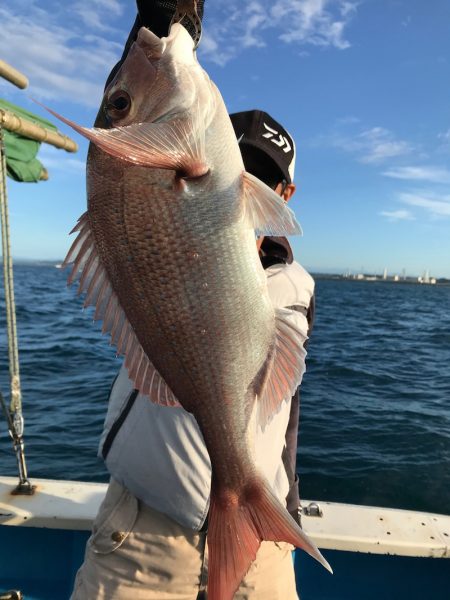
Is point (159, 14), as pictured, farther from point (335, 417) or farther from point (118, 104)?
point (335, 417)

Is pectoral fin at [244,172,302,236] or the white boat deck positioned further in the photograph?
the white boat deck

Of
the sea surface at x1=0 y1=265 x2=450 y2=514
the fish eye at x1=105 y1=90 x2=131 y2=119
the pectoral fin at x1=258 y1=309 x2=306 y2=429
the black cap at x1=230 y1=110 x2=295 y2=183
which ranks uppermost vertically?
the black cap at x1=230 y1=110 x2=295 y2=183

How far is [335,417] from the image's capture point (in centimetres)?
910

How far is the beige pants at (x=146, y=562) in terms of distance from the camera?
2037 mm

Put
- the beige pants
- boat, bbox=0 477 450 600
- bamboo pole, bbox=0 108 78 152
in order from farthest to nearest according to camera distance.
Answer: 1. bamboo pole, bbox=0 108 78 152
2. boat, bbox=0 477 450 600
3. the beige pants

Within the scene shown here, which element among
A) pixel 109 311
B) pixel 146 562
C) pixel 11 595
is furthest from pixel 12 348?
pixel 109 311

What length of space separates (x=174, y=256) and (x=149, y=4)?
1.07m

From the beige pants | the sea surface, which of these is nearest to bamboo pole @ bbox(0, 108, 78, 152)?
the sea surface

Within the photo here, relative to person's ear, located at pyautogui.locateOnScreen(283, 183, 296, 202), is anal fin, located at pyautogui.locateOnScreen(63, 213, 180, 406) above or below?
below

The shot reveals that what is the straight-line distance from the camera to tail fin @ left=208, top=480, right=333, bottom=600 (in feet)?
5.24

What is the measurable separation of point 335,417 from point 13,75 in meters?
7.86

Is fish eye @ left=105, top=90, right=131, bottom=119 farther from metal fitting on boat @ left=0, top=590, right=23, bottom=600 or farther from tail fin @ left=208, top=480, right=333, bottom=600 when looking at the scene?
metal fitting on boat @ left=0, top=590, right=23, bottom=600

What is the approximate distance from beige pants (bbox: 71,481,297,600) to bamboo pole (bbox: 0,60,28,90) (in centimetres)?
311

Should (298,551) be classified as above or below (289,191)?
below
